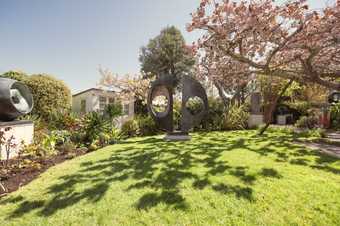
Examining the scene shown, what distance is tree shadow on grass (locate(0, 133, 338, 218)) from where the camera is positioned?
9.53ft

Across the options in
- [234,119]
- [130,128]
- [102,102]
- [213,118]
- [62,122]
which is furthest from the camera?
[102,102]

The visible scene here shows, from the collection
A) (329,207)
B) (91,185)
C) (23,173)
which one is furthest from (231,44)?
(23,173)

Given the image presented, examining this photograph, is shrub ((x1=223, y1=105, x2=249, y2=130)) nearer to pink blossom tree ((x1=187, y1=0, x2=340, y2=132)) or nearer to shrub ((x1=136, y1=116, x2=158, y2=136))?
shrub ((x1=136, y1=116, x2=158, y2=136))

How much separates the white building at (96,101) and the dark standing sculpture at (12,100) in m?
8.60

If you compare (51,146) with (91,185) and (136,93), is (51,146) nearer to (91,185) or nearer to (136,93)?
(91,185)

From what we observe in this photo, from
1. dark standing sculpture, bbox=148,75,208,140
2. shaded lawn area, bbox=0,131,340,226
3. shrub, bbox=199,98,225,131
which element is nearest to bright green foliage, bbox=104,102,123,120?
dark standing sculpture, bbox=148,75,208,140

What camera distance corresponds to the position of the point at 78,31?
29.8 ft

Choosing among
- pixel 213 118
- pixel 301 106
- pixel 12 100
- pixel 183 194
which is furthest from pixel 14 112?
pixel 301 106

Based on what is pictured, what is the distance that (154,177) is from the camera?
3848mm

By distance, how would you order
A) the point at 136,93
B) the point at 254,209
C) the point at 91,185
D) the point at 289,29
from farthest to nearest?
the point at 136,93 < the point at 289,29 < the point at 91,185 < the point at 254,209

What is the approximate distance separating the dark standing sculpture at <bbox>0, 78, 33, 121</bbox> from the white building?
860 centimetres

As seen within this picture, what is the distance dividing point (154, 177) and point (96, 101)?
1344cm

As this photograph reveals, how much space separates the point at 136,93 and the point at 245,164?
41.0 ft

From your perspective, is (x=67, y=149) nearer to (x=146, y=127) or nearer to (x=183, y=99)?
(x=183, y=99)
